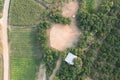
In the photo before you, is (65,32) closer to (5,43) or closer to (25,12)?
(25,12)

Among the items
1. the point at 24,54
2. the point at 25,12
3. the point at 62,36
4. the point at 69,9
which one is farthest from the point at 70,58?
the point at 25,12

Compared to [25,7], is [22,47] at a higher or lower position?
lower

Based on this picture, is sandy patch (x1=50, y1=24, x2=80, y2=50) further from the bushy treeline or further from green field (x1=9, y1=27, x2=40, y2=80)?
green field (x1=9, y1=27, x2=40, y2=80)

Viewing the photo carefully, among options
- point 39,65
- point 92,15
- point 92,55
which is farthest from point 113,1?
point 39,65

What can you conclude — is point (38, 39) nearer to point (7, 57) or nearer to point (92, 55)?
point (7, 57)

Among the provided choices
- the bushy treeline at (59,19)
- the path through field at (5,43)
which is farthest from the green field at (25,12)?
the bushy treeline at (59,19)

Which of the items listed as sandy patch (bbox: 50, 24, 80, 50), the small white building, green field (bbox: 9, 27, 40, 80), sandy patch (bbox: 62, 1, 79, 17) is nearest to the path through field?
green field (bbox: 9, 27, 40, 80)
